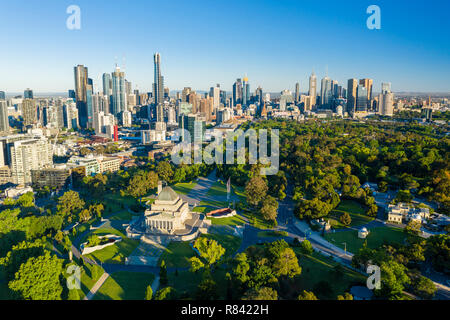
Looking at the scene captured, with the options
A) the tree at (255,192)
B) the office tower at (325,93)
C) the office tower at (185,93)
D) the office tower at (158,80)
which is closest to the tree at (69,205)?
the tree at (255,192)

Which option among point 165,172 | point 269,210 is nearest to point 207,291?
point 269,210

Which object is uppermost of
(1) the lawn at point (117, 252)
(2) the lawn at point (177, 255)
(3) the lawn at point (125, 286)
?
(2) the lawn at point (177, 255)

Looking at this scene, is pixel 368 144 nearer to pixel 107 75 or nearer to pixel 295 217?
pixel 295 217

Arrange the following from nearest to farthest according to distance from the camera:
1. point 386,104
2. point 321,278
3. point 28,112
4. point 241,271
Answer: point 241,271, point 321,278, point 28,112, point 386,104

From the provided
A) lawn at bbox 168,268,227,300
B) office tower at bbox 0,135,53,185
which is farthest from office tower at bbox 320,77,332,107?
lawn at bbox 168,268,227,300

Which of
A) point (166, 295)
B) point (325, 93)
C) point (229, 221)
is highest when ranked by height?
point (325, 93)

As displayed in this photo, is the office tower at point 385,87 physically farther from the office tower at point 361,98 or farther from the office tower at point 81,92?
the office tower at point 81,92

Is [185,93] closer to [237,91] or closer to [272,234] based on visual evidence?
[237,91]

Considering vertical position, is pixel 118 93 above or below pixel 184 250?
above
